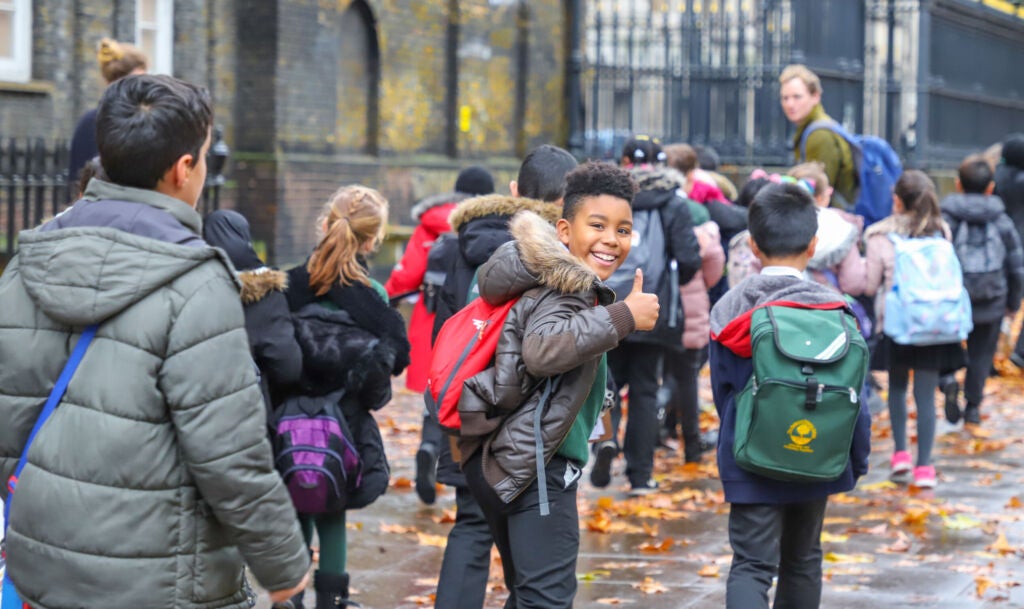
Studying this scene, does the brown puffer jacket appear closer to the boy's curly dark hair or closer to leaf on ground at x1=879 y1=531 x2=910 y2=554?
the boy's curly dark hair

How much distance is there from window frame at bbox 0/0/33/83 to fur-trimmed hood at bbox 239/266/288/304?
917cm

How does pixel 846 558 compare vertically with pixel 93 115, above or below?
below

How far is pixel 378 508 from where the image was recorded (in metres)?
8.00

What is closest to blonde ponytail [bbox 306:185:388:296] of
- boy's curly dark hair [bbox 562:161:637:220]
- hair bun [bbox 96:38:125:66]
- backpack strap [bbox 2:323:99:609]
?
boy's curly dark hair [bbox 562:161:637:220]

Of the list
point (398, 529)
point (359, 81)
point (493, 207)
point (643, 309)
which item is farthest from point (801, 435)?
point (359, 81)

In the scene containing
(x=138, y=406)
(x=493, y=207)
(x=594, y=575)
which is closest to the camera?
(x=138, y=406)

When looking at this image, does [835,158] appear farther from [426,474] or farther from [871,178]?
[426,474]

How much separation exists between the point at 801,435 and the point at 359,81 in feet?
44.8

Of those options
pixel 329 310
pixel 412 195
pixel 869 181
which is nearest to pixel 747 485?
pixel 329 310

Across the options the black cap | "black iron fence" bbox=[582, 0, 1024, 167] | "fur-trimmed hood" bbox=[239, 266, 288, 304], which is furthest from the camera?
"black iron fence" bbox=[582, 0, 1024, 167]

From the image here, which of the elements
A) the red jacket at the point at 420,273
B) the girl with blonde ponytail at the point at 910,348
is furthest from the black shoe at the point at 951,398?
the red jacket at the point at 420,273

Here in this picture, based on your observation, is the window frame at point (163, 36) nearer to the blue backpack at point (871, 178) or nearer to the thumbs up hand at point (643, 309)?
the blue backpack at point (871, 178)

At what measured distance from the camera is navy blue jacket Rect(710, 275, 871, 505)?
4852 mm

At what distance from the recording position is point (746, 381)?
4.95 m
